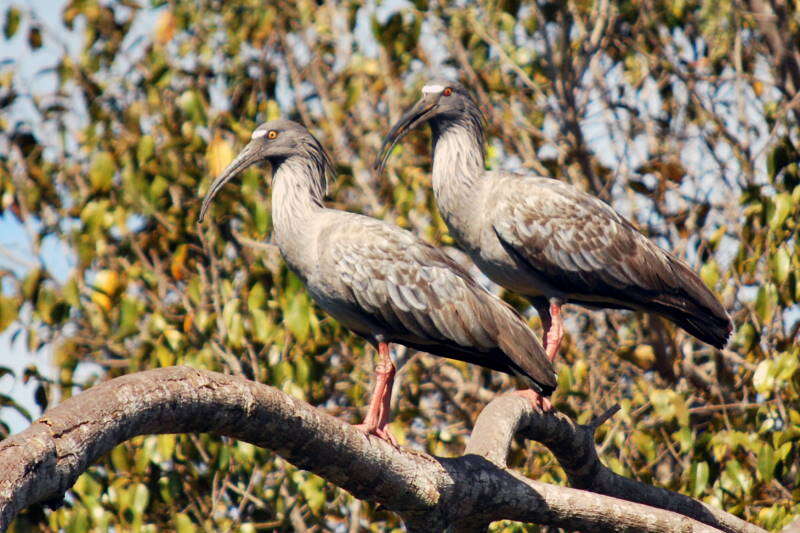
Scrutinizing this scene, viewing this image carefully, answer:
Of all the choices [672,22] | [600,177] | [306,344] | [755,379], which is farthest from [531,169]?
[755,379]

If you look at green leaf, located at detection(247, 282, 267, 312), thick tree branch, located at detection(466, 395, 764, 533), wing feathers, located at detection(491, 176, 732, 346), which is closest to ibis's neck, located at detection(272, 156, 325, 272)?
green leaf, located at detection(247, 282, 267, 312)

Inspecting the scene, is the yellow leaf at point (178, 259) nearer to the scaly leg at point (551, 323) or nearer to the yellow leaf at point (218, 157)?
the yellow leaf at point (218, 157)

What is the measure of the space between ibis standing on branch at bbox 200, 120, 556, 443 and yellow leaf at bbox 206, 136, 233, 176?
164 centimetres

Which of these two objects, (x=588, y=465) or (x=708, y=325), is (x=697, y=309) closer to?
(x=708, y=325)

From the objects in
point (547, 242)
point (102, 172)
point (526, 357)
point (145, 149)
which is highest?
point (145, 149)

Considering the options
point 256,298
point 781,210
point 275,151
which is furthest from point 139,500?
point 781,210

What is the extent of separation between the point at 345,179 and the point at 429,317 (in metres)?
2.58

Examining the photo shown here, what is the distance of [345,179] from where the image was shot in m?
7.93

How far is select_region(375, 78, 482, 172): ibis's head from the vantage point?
7004 millimetres

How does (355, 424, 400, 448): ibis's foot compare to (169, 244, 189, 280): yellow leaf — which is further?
(169, 244, 189, 280): yellow leaf

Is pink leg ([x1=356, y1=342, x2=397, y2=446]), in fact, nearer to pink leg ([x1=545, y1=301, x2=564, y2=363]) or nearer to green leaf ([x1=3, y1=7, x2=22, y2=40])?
pink leg ([x1=545, y1=301, x2=564, y2=363])

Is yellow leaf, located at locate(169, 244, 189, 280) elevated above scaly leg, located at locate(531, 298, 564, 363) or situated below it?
above

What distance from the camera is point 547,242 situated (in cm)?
673

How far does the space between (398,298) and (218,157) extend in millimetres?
2430
